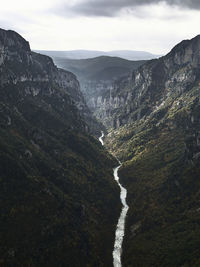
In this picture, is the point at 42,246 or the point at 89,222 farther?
the point at 89,222

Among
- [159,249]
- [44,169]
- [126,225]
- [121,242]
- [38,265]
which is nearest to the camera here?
[38,265]

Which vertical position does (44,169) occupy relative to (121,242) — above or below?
above

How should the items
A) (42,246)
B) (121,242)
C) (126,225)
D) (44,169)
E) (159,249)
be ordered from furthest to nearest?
(44,169) < (126,225) < (121,242) < (159,249) < (42,246)

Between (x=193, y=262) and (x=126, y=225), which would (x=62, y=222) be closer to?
(x=126, y=225)

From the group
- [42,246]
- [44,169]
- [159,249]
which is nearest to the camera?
[42,246]

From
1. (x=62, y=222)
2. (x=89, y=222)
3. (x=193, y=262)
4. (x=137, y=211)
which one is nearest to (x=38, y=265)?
(x=62, y=222)

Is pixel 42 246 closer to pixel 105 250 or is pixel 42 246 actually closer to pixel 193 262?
pixel 105 250

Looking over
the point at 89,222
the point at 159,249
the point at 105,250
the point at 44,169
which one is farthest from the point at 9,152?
the point at 159,249

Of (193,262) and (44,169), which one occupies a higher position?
(44,169)

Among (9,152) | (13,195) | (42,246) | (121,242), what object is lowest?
(121,242)
